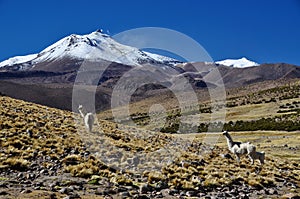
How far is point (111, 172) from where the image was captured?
14.8 m

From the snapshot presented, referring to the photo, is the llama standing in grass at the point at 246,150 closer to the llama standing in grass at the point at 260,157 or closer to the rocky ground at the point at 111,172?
the llama standing in grass at the point at 260,157

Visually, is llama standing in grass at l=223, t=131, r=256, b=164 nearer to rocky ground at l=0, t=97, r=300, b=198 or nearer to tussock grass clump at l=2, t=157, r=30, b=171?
rocky ground at l=0, t=97, r=300, b=198

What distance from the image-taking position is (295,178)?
19750 millimetres

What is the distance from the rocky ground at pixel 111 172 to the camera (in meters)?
12.4

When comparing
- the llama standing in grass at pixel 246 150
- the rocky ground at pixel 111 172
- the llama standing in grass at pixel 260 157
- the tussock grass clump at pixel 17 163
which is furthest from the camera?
the llama standing in grass at pixel 260 157

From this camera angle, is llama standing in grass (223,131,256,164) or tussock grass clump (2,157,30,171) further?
llama standing in grass (223,131,256,164)

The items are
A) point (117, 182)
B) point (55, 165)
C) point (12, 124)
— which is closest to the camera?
point (117, 182)

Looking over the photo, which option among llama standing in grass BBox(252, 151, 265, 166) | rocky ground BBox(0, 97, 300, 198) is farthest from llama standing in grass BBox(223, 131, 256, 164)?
rocky ground BBox(0, 97, 300, 198)

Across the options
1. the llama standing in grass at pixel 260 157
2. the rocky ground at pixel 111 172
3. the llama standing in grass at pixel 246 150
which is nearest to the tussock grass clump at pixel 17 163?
the rocky ground at pixel 111 172

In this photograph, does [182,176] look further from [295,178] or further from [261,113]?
[261,113]

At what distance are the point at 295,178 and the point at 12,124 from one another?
16.5m

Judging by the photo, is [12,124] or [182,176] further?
[12,124]

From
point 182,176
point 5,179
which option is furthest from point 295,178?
point 5,179

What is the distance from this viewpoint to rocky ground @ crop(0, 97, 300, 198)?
12.4 meters
